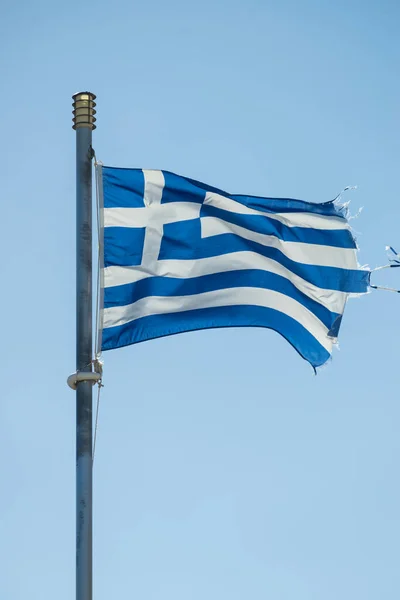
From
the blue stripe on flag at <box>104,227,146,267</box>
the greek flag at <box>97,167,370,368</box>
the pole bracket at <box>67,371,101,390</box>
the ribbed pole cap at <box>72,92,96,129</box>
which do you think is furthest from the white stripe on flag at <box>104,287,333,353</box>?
the ribbed pole cap at <box>72,92,96,129</box>

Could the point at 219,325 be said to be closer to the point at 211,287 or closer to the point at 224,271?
the point at 211,287

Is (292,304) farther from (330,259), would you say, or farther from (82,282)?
(82,282)

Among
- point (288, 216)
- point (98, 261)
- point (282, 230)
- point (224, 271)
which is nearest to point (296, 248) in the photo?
point (282, 230)

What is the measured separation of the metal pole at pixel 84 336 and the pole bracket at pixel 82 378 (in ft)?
0.04

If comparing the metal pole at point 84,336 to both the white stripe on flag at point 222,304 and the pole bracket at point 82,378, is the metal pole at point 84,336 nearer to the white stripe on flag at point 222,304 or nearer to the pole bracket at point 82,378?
the pole bracket at point 82,378

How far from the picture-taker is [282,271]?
46.6 feet

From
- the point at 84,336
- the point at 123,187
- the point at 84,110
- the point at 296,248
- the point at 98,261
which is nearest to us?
the point at 84,336

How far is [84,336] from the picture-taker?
10672mm

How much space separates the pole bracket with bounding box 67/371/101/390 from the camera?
10.5m

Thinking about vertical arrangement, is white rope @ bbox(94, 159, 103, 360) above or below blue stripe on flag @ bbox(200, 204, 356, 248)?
below

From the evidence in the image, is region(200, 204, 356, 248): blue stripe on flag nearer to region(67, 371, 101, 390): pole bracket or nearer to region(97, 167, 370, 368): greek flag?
region(97, 167, 370, 368): greek flag

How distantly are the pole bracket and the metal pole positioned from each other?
0.04 ft

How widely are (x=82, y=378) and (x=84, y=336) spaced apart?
0.39 m

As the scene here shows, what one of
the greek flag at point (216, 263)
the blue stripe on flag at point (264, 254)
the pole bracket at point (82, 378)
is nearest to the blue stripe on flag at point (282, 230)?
the greek flag at point (216, 263)
